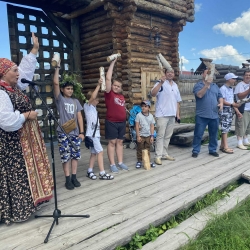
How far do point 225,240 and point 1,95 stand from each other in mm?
2862

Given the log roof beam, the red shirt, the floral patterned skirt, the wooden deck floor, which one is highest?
the log roof beam

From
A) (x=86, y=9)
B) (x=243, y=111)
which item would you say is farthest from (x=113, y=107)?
(x=86, y=9)

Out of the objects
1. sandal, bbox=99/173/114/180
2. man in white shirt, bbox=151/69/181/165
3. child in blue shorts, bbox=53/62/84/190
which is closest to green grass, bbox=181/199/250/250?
sandal, bbox=99/173/114/180

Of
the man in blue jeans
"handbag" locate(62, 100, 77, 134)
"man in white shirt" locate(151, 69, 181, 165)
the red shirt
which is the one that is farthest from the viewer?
the man in blue jeans

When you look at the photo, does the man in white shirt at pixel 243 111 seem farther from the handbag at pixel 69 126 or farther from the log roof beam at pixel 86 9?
the handbag at pixel 69 126

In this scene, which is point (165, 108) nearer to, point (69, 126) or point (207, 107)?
point (207, 107)

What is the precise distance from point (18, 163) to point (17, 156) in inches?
3.2

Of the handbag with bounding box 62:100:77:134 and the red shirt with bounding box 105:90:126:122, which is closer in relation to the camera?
the handbag with bounding box 62:100:77:134

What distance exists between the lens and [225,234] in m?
2.94

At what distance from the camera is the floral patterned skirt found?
9.86 feet

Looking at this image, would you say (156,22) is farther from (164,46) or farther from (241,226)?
(241,226)

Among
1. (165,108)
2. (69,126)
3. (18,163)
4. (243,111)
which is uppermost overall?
(165,108)

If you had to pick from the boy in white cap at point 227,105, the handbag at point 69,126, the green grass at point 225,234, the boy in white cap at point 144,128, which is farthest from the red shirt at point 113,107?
the boy in white cap at point 227,105

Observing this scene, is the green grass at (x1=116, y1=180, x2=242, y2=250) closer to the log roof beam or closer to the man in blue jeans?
the man in blue jeans
